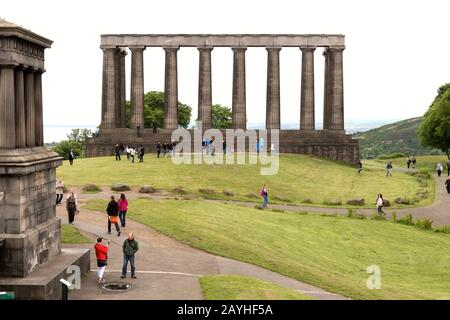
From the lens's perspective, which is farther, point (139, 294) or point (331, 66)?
point (331, 66)

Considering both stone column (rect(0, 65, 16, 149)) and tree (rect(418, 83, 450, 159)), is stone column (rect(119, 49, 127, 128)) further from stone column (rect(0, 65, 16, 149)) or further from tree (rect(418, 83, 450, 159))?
stone column (rect(0, 65, 16, 149))

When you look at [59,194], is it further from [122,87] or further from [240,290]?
[122,87]

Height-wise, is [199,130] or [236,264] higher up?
[199,130]

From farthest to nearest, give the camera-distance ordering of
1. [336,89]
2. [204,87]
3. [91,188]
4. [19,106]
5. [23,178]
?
[336,89]
[204,87]
[91,188]
[19,106]
[23,178]

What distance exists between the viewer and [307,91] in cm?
8738

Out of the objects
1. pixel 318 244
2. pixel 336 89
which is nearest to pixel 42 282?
pixel 318 244

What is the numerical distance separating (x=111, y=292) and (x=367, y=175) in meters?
53.6

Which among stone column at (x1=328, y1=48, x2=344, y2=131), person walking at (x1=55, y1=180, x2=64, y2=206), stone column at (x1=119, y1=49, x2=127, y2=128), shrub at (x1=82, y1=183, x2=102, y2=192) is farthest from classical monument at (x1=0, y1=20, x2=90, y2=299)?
stone column at (x1=119, y1=49, x2=127, y2=128)

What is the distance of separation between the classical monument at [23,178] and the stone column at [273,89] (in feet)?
213

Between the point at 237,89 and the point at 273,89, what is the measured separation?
536 cm

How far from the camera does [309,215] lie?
146 ft

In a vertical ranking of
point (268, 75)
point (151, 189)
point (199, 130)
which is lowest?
point (151, 189)
